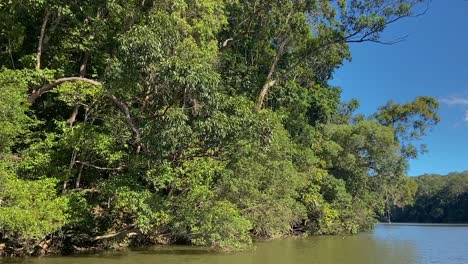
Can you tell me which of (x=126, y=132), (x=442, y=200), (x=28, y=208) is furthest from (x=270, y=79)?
(x=442, y=200)

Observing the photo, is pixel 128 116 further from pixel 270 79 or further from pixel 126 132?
pixel 270 79

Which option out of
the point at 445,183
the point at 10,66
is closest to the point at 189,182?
the point at 10,66

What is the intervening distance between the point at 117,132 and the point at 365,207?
24.4m

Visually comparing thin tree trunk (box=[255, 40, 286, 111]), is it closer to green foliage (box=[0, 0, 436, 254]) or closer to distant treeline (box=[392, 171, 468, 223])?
green foliage (box=[0, 0, 436, 254])

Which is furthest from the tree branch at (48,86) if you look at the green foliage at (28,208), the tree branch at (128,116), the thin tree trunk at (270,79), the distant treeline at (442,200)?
the distant treeline at (442,200)

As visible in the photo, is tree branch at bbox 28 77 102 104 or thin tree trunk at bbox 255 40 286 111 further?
thin tree trunk at bbox 255 40 286 111

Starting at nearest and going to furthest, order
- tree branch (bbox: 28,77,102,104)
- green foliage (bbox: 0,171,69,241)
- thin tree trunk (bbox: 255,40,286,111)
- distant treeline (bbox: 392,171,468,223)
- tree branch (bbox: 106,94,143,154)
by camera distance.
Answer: green foliage (bbox: 0,171,69,241) → tree branch (bbox: 106,94,143,154) → tree branch (bbox: 28,77,102,104) → thin tree trunk (bbox: 255,40,286,111) → distant treeline (bbox: 392,171,468,223)

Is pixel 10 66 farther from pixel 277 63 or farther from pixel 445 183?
pixel 445 183

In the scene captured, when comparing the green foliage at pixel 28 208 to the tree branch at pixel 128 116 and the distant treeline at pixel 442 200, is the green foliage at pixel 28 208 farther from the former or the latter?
the distant treeline at pixel 442 200

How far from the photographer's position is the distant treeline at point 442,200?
71.1 meters

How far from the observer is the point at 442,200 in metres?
73.4

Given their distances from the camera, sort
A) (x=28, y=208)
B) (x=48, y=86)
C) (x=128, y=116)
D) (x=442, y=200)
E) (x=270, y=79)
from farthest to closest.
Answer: (x=442, y=200) → (x=270, y=79) → (x=48, y=86) → (x=128, y=116) → (x=28, y=208)

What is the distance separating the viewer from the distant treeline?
71125 millimetres

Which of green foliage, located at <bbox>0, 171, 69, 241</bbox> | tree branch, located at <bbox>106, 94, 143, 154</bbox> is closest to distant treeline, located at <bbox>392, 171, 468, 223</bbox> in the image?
tree branch, located at <bbox>106, 94, 143, 154</bbox>
